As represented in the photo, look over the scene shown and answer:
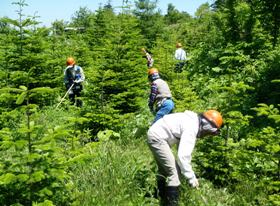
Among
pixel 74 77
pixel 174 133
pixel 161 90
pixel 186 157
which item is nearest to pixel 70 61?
pixel 74 77

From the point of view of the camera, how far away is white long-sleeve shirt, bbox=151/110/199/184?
5.14 m

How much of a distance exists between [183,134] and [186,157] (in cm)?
34

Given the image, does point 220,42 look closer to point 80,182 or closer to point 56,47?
point 56,47

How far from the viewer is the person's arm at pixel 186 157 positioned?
16.8ft

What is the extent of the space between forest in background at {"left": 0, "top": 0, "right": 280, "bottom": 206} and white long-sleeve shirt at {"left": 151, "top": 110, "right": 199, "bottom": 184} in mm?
721

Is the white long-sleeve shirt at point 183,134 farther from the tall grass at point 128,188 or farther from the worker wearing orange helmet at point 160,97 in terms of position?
the worker wearing orange helmet at point 160,97

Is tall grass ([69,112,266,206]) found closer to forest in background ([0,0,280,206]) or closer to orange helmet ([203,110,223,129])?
forest in background ([0,0,280,206])

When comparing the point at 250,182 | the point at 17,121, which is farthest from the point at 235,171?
the point at 17,121

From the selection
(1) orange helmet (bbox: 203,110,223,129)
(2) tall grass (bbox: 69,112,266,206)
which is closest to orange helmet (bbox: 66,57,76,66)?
(2) tall grass (bbox: 69,112,266,206)

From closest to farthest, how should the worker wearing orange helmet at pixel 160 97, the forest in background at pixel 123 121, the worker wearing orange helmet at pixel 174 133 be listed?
the forest in background at pixel 123 121 → the worker wearing orange helmet at pixel 174 133 → the worker wearing orange helmet at pixel 160 97

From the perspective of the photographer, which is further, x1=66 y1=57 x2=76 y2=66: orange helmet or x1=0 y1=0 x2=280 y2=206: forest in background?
x1=66 y1=57 x2=76 y2=66: orange helmet

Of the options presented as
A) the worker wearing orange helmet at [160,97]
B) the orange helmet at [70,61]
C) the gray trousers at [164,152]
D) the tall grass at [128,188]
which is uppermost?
the orange helmet at [70,61]

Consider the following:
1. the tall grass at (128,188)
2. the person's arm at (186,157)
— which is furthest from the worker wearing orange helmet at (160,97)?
the person's arm at (186,157)

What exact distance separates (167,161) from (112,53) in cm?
573
